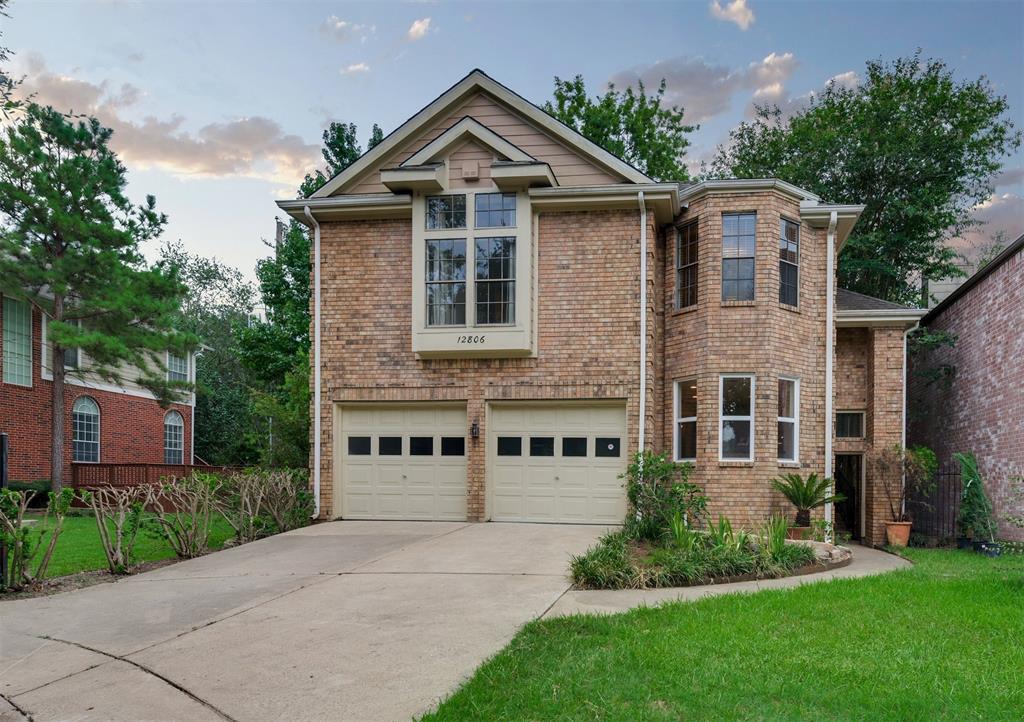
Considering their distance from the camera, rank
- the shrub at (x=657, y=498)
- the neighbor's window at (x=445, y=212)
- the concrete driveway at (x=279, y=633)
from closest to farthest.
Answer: the concrete driveway at (x=279, y=633)
the shrub at (x=657, y=498)
the neighbor's window at (x=445, y=212)

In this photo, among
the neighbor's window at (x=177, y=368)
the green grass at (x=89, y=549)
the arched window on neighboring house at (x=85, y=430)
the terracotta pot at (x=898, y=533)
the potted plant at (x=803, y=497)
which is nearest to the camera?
the green grass at (x=89, y=549)

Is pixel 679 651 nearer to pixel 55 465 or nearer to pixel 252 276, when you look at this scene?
pixel 55 465

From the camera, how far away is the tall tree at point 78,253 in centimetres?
1903

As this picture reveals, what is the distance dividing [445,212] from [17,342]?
46.5 ft

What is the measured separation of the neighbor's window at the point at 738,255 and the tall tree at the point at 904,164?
11.1 metres

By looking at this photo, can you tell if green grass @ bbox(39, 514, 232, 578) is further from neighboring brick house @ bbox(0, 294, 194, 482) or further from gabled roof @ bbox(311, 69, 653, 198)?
gabled roof @ bbox(311, 69, 653, 198)

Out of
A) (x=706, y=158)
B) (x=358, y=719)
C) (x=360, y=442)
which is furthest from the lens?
(x=706, y=158)

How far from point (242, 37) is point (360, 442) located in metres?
8.14

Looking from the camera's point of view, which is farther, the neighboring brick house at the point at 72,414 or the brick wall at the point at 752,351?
the neighboring brick house at the point at 72,414

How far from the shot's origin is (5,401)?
64.4 feet

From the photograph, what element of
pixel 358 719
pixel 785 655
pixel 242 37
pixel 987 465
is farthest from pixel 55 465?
pixel 987 465

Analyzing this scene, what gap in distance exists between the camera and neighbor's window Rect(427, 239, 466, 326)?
13898mm

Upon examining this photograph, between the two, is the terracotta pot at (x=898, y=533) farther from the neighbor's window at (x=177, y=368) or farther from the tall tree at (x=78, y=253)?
the neighbor's window at (x=177, y=368)

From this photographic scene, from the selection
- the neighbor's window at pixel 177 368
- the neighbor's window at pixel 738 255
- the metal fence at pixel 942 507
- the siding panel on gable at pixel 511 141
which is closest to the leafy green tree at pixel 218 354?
the neighbor's window at pixel 177 368
